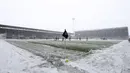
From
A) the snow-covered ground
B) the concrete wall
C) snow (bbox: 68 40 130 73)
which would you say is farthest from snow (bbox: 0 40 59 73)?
the concrete wall

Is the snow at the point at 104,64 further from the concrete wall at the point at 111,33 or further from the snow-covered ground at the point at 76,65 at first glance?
the concrete wall at the point at 111,33

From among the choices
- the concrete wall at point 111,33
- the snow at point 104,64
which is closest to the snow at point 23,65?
the snow at point 104,64

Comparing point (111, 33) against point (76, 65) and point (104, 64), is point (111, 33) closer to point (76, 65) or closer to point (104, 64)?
point (104, 64)

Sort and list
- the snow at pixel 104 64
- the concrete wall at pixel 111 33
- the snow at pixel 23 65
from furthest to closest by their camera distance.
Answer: the concrete wall at pixel 111 33 → the snow at pixel 104 64 → the snow at pixel 23 65

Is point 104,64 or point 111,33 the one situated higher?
point 111,33

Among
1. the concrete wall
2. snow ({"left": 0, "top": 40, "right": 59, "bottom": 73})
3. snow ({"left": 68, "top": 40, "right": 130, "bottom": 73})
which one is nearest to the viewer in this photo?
snow ({"left": 0, "top": 40, "right": 59, "bottom": 73})

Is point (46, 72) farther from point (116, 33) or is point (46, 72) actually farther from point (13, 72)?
point (116, 33)

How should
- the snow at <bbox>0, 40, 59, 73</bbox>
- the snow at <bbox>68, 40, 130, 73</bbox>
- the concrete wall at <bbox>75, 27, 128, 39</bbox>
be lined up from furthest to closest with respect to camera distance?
the concrete wall at <bbox>75, 27, 128, 39</bbox>
the snow at <bbox>68, 40, 130, 73</bbox>
the snow at <bbox>0, 40, 59, 73</bbox>

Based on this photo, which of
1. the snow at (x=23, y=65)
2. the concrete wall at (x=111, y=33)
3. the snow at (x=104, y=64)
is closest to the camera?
the snow at (x=23, y=65)

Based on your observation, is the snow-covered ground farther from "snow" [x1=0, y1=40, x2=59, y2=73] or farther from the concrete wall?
the concrete wall

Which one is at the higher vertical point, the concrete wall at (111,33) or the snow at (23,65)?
the concrete wall at (111,33)

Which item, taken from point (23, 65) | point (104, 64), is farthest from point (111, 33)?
point (23, 65)

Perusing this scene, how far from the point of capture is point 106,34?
3029 inches

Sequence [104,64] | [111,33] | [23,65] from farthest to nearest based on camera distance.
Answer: [111,33] → [104,64] → [23,65]
